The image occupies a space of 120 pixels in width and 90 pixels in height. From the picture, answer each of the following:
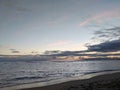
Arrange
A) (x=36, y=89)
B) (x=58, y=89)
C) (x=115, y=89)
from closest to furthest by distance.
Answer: (x=115, y=89) < (x=58, y=89) < (x=36, y=89)

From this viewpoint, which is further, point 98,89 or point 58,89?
point 58,89

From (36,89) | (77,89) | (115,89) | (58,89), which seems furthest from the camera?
(36,89)

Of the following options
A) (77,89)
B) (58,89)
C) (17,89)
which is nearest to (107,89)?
(77,89)

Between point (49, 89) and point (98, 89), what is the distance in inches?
225

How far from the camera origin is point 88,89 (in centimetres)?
1688

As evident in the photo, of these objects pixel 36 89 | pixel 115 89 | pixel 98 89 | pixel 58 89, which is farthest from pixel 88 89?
pixel 36 89

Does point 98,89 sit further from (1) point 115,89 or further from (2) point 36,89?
(2) point 36,89

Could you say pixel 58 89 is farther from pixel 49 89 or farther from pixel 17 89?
pixel 17 89

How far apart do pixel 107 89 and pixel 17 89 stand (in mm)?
9924

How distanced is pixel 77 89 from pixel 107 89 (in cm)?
271

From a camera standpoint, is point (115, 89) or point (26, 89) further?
point (26, 89)

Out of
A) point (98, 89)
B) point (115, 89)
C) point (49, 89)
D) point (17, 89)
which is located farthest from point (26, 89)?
point (115, 89)

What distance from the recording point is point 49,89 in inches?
795

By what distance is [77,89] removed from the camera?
17609mm
